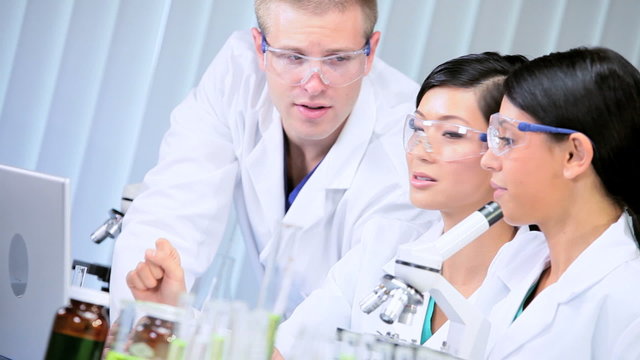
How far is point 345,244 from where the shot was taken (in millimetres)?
2775

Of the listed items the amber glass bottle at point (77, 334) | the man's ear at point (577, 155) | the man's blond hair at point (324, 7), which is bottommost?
the amber glass bottle at point (77, 334)

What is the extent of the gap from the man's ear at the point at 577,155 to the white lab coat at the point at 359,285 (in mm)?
378

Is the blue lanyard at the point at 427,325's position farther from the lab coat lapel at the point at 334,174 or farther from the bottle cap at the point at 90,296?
the bottle cap at the point at 90,296

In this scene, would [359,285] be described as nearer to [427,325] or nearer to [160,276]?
[427,325]

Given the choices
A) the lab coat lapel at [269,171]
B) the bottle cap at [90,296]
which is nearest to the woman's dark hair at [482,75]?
the lab coat lapel at [269,171]

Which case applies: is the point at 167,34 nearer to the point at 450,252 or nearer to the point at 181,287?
the point at 181,287

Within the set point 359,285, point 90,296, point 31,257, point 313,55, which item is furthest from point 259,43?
point 90,296

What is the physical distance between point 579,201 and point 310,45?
97cm

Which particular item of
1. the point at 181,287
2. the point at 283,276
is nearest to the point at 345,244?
the point at 181,287

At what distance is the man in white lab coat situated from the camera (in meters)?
2.64

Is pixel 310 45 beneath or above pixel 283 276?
above

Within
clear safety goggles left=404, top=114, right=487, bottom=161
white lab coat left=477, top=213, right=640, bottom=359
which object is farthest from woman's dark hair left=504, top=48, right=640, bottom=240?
clear safety goggles left=404, top=114, right=487, bottom=161

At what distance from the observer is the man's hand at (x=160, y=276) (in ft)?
6.23

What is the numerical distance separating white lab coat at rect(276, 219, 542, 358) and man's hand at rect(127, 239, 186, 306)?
1.32 feet
